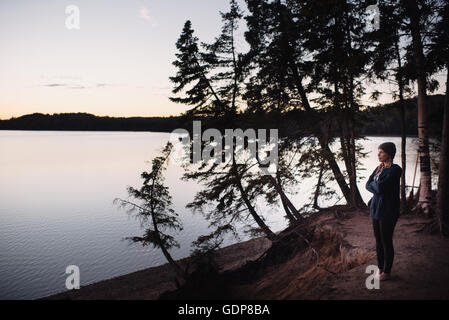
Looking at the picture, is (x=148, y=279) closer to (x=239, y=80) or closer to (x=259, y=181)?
(x=259, y=181)

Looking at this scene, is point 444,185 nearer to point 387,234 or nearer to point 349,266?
point 349,266

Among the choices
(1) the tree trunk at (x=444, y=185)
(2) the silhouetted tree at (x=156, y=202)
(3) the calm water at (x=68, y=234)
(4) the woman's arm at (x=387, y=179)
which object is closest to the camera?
(4) the woman's arm at (x=387, y=179)

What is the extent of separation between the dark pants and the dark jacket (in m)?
0.13

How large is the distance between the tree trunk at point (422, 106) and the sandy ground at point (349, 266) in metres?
0.92

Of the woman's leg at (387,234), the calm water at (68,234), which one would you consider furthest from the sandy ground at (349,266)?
the calm water at (68,234)

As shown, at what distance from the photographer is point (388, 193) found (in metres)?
4.54

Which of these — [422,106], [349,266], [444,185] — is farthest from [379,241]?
[422,106]

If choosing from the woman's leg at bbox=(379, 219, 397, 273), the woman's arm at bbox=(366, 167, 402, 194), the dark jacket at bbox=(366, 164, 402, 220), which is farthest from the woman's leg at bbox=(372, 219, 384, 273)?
the woman's arm at bbox=(366, 167, 402, 194)

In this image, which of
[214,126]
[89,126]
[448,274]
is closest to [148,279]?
[214,126]

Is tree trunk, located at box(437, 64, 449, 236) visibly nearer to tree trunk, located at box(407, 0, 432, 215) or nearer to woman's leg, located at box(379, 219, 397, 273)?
tree trunk, located at box(407, 0, 432, 215)

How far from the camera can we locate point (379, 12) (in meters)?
9.35

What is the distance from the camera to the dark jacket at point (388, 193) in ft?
14.6

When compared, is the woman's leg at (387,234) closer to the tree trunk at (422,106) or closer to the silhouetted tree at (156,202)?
the tree trunk at (422,106)

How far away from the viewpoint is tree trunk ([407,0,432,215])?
8258 millimetres
